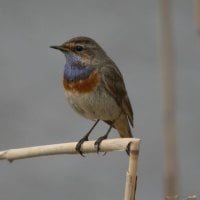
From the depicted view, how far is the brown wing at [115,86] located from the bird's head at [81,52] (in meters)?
0.08

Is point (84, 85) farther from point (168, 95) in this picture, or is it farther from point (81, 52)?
point (168, 95)

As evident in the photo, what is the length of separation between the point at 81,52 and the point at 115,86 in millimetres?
286

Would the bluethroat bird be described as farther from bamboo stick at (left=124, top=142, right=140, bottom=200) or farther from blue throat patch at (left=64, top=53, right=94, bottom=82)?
bamboo stick at (left=124, top=142, right=140, bottom=200)

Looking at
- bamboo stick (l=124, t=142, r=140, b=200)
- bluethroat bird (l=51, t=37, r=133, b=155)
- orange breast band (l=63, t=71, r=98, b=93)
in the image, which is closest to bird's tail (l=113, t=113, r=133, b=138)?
bluethroat bird (l=51, t=37, r=133, b=155)

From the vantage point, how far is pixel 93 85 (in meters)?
5.06

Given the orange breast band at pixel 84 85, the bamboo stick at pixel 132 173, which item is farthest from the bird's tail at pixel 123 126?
the bamboo stick at pixel 132 173

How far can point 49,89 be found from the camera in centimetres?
769

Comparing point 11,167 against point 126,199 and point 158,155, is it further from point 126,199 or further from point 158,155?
point 126,199

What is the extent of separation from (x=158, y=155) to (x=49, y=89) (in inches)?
49.7

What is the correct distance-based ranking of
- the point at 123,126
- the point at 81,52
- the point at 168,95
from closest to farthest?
1. the point at 168,95
2. the point at 81,52
3. the point at 123,126

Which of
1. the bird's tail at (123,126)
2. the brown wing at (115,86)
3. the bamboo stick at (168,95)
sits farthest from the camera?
the bird's tail at (123,126)

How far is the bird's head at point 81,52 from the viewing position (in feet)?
16.6

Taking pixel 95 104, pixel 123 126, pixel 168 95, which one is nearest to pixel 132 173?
pixel 168 95

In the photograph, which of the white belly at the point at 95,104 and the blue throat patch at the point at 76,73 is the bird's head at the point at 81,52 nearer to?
the blue throat patch at the point at 76,73
